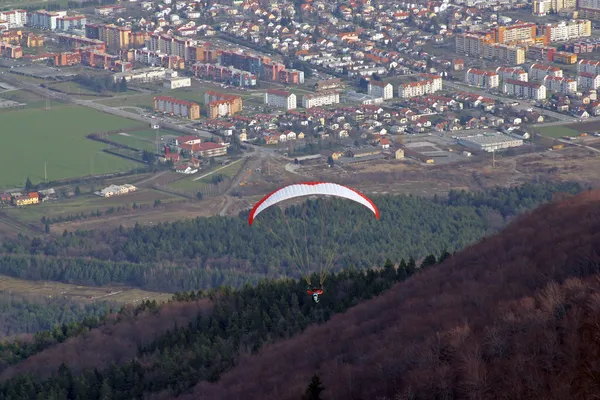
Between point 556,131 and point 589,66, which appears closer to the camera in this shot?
point 556,131

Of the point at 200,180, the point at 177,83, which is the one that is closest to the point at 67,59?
the point at 177,83

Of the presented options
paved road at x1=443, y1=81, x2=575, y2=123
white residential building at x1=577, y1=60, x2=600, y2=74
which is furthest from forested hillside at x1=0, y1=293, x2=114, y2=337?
white residential building at x1=577, y1=60, x2=600, y2=74

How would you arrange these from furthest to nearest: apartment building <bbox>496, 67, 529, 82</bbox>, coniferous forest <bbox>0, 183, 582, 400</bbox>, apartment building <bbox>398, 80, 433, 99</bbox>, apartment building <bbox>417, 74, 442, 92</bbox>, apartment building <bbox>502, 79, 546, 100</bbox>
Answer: apartment building <bbox>496, 67, 529, 82</bbox> → apartment building <bbox>417, 74, 442, 92</bbox> → apartment building <bbox>398, 80, 433, 99</bbox> → apartment building <bbox>502, 79, 546, 100</bbox> → coniferous forest <bbox>0, 183, 582, 400</bbox>

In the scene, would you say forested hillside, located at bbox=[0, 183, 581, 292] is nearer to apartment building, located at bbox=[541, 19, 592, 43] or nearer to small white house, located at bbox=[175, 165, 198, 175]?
small white house, located at bbox=[175, 165, 198, 175]

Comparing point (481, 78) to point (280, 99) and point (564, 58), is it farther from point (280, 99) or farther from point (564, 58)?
point (280, 99)

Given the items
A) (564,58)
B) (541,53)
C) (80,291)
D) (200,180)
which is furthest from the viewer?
(541,53)

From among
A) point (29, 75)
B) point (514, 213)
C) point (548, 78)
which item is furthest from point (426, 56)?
point (514, 213)

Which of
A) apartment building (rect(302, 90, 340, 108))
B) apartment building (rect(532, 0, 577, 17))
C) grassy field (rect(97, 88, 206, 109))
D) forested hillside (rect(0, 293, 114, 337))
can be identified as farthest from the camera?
apartment building (rect(532, 0, 577, 17))

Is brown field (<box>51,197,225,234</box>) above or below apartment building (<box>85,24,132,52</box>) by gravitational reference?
below
